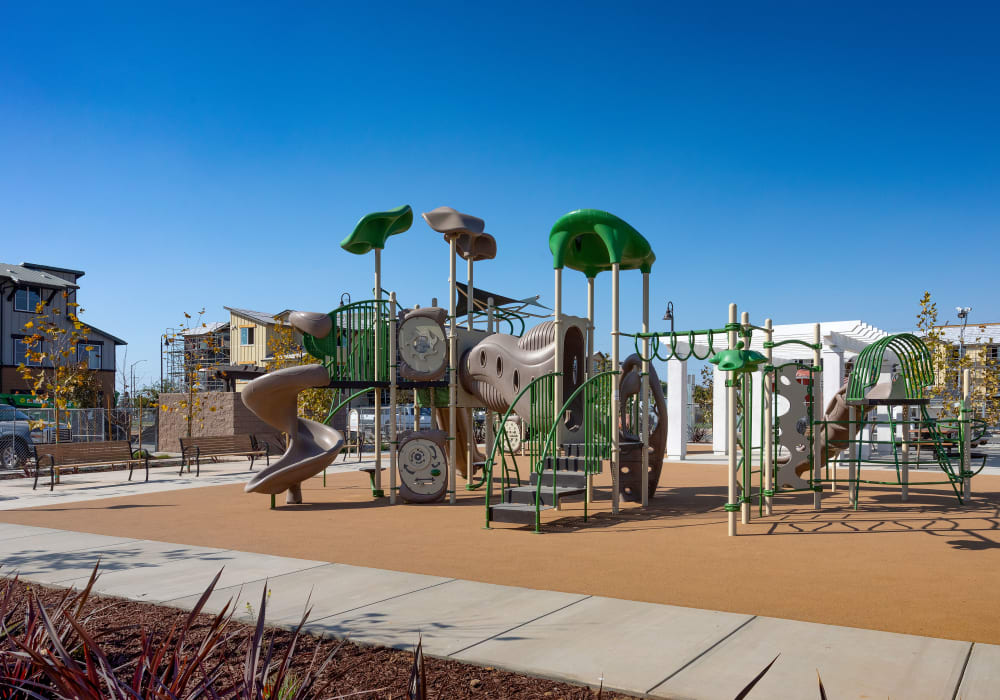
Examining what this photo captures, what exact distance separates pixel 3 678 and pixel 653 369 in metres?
9.99

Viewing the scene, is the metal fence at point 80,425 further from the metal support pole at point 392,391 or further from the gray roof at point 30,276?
the gray roof at point 30,276

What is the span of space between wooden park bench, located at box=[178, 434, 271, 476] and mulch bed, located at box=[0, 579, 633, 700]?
13.0 meters

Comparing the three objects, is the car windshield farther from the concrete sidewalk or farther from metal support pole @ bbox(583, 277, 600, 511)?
metal support pole @ bbox(583, 277, 600, 511)

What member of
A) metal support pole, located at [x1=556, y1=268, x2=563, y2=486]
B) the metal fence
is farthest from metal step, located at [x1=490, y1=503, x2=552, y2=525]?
the metal fence

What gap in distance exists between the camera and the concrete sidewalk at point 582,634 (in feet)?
13.5

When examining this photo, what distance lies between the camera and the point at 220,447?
18.7 m

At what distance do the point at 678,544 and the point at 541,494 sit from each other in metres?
2.10

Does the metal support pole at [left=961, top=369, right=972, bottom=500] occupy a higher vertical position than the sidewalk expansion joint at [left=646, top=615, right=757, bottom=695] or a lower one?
higher

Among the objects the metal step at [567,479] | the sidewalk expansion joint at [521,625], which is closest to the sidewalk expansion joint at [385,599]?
the sidewalk expansion joint at [521,625]

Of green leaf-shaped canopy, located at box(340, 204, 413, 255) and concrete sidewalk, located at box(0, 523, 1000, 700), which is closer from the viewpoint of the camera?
concrete sidewalk, located at box(0, 523, 1000, 700)

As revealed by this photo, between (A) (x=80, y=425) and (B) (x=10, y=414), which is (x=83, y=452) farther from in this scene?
(A) (x=80, y=425)

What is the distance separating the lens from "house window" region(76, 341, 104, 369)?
39938 mm

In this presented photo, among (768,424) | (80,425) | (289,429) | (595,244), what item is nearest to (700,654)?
(768,424)

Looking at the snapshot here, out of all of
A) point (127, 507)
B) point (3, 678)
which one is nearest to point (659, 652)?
point (3, 678)
